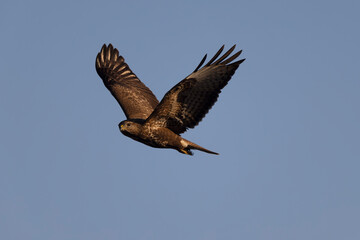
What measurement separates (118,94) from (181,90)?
12.1 ft

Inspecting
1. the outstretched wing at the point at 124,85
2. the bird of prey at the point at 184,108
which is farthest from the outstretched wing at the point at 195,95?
the outstretched wing at the point at 124,85

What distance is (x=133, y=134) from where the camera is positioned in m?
10.4

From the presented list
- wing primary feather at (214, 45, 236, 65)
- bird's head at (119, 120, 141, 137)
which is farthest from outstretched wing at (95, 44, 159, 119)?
wing primary feather at (214, 45, 236, 65)

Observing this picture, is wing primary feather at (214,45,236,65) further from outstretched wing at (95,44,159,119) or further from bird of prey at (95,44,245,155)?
outstretched wing at (95,44,159,119)

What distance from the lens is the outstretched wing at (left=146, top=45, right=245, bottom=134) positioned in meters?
9.70

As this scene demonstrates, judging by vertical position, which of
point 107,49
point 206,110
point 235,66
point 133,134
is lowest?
point 133,134

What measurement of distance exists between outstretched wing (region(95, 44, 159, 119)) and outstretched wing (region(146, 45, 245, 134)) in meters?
1.92

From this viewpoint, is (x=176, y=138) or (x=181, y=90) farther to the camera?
(x=176, y=138)

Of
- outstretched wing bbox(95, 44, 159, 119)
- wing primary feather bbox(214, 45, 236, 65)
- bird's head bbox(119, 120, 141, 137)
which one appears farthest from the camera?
outstretched wing bbox(95, 44, 159, 119)

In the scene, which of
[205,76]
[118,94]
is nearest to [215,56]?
[205,76]

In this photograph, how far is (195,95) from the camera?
391 inches

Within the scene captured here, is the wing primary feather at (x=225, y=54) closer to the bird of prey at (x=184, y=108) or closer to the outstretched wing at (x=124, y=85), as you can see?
the bird of prey at (x=184, y=108)

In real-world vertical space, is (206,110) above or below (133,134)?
above

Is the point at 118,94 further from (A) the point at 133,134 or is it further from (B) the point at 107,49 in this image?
(A) the point at 133,134
